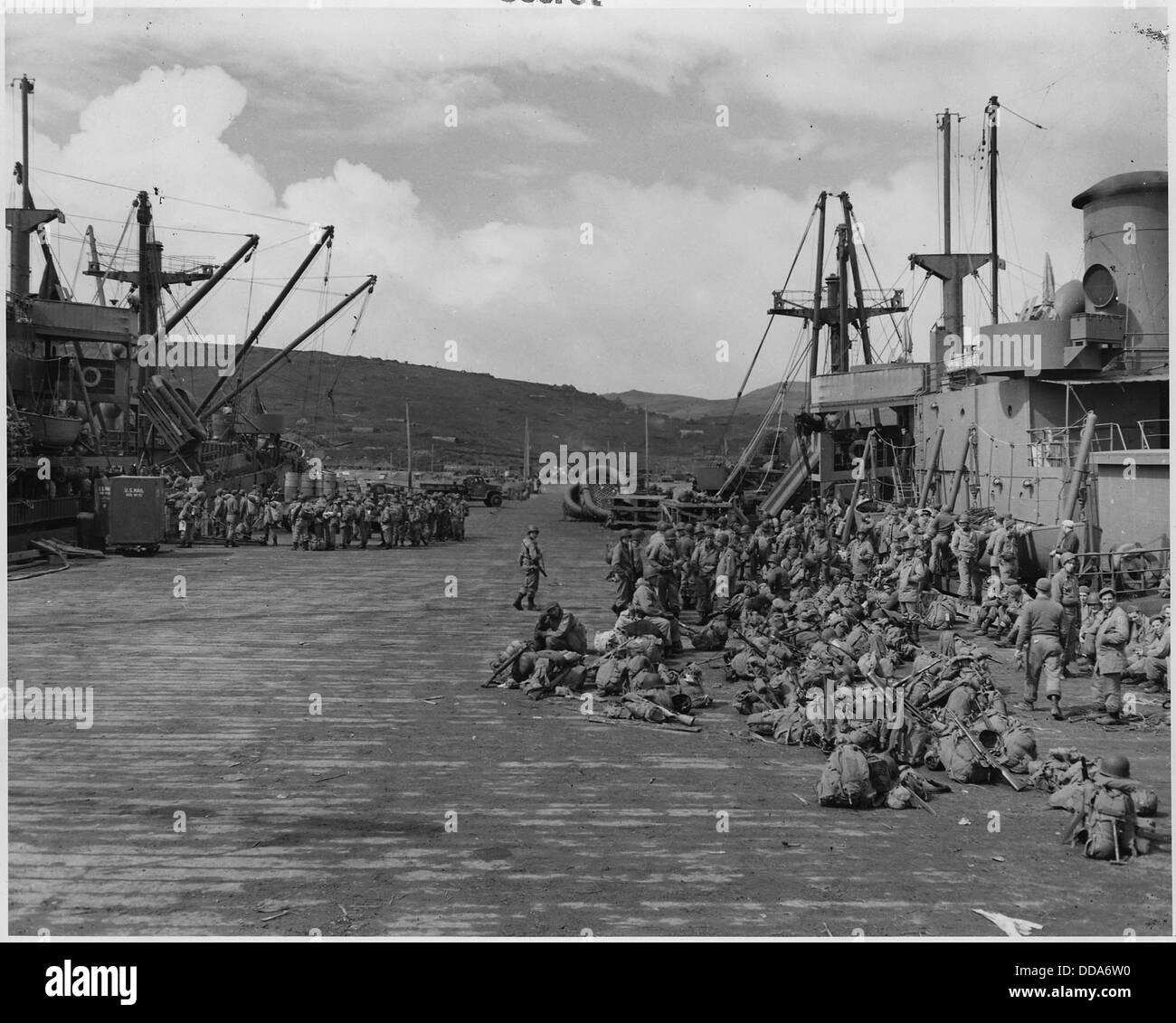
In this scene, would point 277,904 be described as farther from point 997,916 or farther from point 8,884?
point 997,916

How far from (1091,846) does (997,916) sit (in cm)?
149

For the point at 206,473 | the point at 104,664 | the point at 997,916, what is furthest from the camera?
the point at 206,473

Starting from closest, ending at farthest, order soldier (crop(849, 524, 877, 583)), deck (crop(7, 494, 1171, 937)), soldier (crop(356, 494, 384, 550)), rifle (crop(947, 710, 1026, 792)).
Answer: deck (crop(7, 494, 1171, 937))
rifle (crop(947, 710, 1026, 792))
soldier (crop(849, 524, 877, 583))
soldier (crop(356, 494, 384, 550))

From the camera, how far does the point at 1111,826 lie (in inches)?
295

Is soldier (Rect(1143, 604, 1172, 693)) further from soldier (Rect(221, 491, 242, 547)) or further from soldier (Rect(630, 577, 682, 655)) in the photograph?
soldier (Rect(221, 491, 242, 547))

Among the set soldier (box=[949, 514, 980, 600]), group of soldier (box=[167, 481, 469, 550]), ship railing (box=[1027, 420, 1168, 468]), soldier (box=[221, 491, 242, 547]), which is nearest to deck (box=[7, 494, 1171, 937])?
soldier (box=[949, 514, 980, 600])

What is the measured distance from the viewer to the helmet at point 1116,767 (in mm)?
7543

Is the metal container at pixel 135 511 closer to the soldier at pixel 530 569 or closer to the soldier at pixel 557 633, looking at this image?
the soldier at pixel 530 569

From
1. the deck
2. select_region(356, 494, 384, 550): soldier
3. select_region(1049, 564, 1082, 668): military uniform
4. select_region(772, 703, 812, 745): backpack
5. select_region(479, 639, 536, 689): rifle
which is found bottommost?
the deck

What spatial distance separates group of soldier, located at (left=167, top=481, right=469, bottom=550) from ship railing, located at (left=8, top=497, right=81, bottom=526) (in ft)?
10.2

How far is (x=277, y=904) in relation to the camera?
668cm

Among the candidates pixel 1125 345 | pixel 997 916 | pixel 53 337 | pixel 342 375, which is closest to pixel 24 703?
pixel 997 916

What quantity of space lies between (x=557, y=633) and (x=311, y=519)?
63.1ft

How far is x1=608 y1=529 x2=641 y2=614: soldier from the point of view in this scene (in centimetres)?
1862
